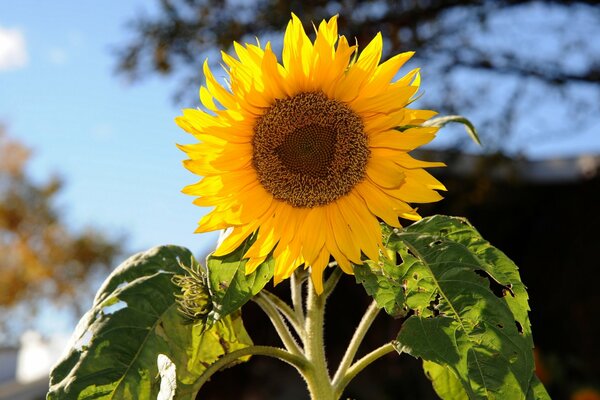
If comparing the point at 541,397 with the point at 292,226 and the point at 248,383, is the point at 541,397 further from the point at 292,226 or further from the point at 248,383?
the point at 248,383

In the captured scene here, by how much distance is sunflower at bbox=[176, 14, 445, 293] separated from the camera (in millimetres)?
1197

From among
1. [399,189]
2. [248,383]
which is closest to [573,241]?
[248,383]

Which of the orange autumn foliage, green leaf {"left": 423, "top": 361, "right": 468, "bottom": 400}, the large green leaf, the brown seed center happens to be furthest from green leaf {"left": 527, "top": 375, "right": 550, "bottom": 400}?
the orange autumn foliage

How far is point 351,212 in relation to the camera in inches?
49.6

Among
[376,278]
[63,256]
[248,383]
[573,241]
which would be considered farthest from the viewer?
[63,256]

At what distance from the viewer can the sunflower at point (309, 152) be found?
120cm

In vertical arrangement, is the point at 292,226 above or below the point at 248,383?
above

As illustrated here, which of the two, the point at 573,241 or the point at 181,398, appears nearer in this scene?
the point at 181,398

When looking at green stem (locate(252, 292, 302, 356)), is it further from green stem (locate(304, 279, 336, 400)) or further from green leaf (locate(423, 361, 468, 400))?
green leaf (locate(423, 361, 468, 400))

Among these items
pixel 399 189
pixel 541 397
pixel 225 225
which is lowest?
pixel 541 397

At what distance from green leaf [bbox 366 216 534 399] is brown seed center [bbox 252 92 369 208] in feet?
0.44

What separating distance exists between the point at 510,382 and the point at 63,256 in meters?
20.9

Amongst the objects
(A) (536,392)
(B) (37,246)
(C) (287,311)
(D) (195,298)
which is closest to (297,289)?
(C) (287,311)

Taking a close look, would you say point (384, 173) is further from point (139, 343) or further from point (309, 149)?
point (139, 343)
